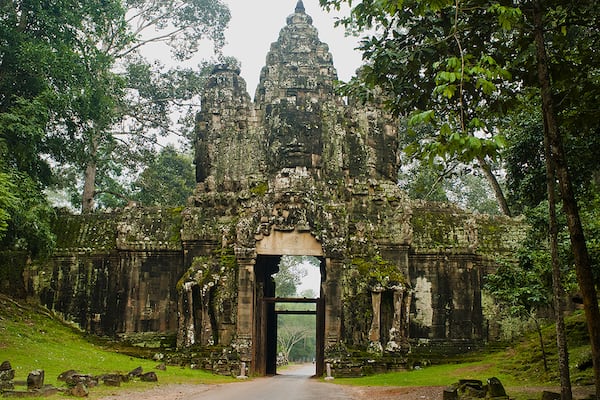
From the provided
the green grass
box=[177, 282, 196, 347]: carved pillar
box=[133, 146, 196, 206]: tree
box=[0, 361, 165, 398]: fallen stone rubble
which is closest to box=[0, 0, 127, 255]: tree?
the green grass

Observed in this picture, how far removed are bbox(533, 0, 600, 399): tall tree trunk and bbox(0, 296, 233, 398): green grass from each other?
7.98 m

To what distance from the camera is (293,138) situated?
20812 millimetres

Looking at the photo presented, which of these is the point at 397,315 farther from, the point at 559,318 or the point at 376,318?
the point at 559,318

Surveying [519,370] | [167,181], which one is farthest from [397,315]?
[167,181]

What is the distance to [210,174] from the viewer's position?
2203 centimetres

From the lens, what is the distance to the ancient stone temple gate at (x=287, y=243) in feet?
60.3

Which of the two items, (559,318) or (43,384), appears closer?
(559,318)

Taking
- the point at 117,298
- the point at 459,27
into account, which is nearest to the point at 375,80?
the point at 459,27

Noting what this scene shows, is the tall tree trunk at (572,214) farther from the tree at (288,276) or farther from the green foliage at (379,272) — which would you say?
the tree at (288,276)

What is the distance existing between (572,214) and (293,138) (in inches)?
528

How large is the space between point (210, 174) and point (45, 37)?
678 cm

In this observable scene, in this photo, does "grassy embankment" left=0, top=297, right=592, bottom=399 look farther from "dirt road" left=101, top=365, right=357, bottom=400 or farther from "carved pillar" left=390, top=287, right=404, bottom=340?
"carved pillar" left=390, top=287, right=404, bottom=340

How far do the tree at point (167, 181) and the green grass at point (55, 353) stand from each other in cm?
1271

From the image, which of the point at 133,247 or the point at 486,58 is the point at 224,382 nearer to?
the point at 133,247
